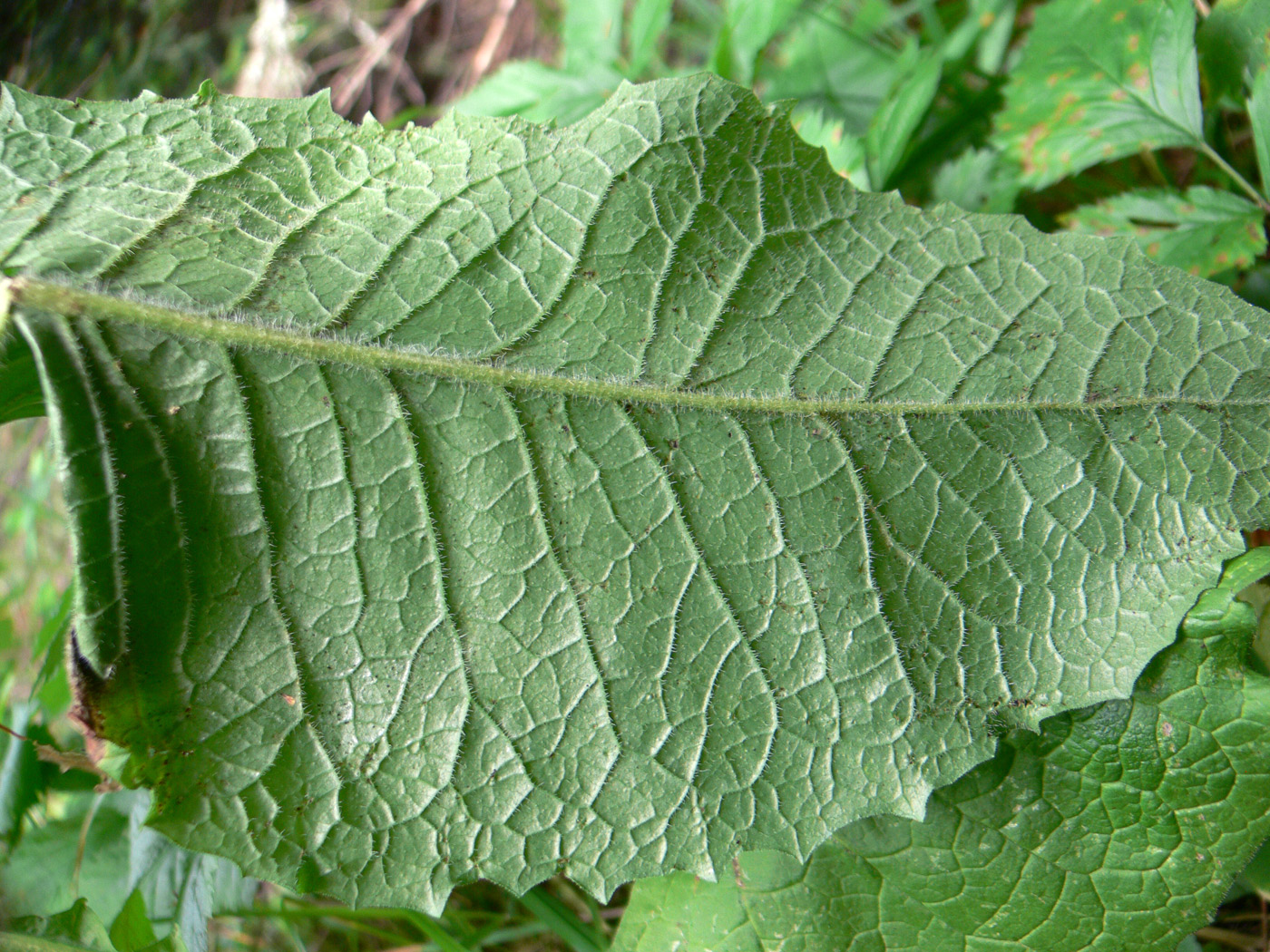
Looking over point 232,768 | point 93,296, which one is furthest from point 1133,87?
point 232,768

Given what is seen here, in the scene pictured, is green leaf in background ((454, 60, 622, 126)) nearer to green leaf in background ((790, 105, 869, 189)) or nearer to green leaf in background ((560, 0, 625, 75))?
green leaf in background ((560, 0, 625, 75))

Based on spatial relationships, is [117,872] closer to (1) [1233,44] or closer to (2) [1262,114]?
(2) [1262,114]

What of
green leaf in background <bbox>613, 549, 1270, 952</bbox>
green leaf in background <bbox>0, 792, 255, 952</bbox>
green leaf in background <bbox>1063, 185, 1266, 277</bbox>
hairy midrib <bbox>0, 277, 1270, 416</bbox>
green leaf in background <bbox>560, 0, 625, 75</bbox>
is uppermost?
green leaf in background <bbox>1063, 185, 1266, 277</bbox>

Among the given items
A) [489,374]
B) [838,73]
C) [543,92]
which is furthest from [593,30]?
[489,374]

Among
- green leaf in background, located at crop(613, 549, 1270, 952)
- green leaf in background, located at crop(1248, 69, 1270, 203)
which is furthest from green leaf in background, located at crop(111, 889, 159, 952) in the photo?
green leaf in background, located at crop(1248, 69, 1270, 203)

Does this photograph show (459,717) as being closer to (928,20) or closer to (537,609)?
(537,609)

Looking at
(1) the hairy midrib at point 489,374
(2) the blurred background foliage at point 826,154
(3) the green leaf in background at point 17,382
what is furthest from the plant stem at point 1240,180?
(3) the green leaf in background at point 17,382
